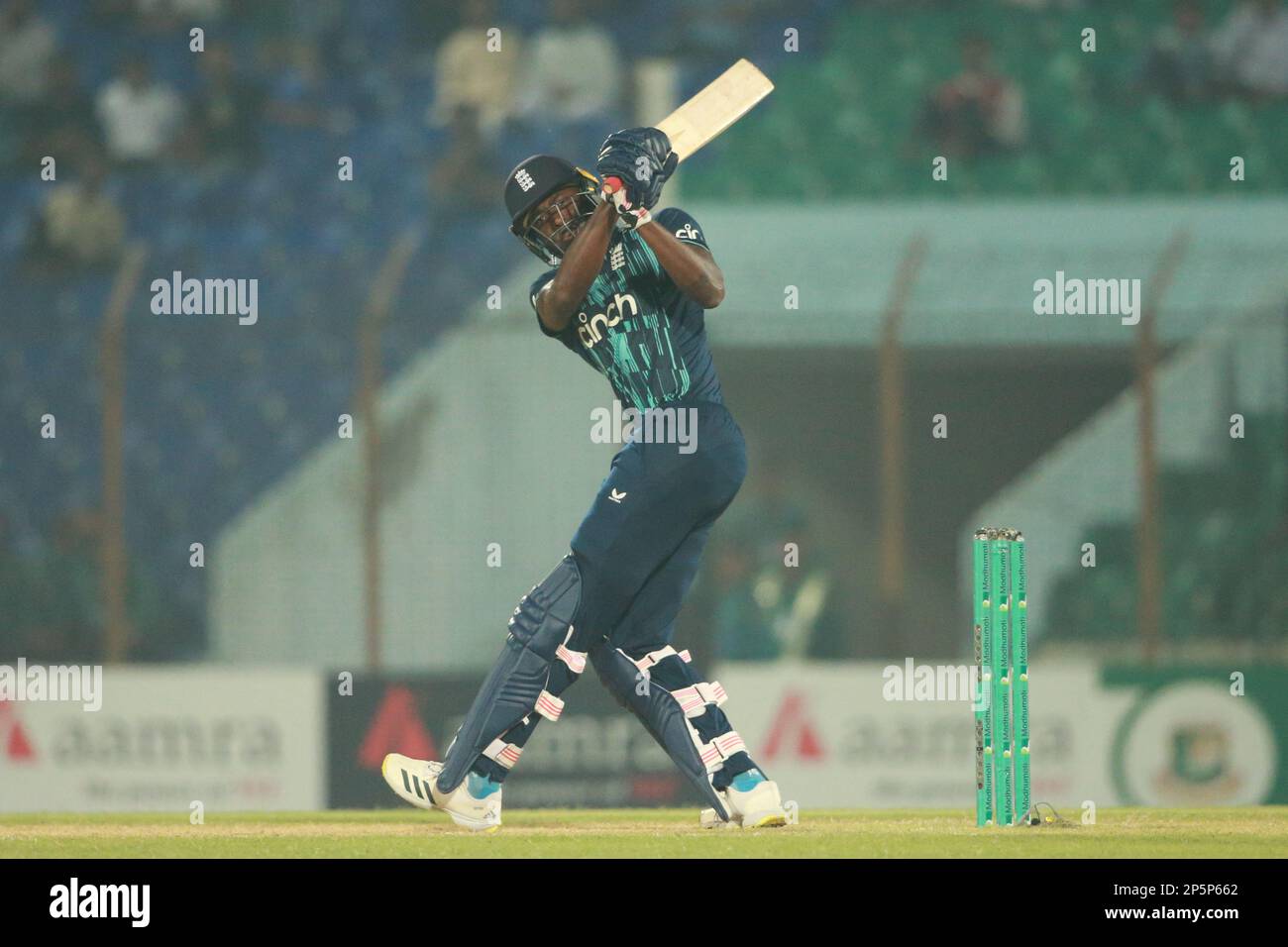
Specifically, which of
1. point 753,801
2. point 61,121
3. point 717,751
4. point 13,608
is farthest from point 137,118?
point 753,801

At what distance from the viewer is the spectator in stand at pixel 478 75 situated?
15.2 m

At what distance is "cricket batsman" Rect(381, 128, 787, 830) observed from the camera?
6.18 metres

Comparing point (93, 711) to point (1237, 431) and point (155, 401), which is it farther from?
point (1237, 431)

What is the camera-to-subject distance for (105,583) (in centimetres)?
1110

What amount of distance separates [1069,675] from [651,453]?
494cm

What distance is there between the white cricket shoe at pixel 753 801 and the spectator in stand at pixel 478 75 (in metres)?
9.47

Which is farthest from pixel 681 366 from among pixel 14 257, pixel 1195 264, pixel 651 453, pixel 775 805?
pixel 14 257

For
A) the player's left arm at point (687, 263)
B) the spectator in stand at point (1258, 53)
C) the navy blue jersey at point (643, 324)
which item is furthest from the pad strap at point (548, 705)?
the spectator in stand at point (1258, 53)

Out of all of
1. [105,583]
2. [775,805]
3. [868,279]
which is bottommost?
[775,805]

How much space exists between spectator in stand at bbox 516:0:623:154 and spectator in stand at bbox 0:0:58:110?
3885 mm

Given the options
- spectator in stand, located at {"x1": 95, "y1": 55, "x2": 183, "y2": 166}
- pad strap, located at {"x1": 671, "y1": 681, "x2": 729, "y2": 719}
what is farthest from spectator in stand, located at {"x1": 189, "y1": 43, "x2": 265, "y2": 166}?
pad strap, located at {"x1": 671, "y1": 681, "x2": 729, "y2": 719}

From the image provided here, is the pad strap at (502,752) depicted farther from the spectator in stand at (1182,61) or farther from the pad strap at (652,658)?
the spectator in stand at (1182,61)
